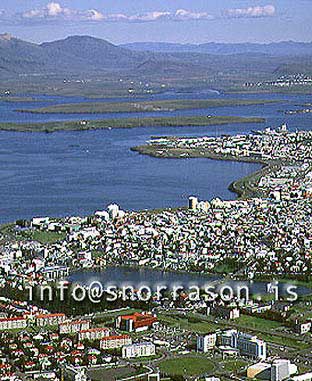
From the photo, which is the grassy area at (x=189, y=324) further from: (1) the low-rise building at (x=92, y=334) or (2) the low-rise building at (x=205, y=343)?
(1) the low-rise building at (x=92, y=334)

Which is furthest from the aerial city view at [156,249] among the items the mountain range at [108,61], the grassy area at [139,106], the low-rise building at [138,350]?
the mountain range at [108,61]

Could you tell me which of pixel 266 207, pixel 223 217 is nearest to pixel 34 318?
pixel 223 217

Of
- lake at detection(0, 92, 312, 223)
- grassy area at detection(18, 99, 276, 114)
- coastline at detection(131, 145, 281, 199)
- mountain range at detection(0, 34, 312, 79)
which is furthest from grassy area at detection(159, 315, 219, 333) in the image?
mountain range at detection(0, 34, 312, 79)

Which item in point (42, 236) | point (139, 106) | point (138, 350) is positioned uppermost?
point (138, 350)

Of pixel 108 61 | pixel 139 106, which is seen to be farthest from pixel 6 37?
pixel 139 106

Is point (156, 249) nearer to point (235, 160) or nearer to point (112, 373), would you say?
point (112, 373)

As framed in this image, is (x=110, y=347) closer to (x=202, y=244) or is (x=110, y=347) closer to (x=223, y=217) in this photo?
(x=202, y=244)
